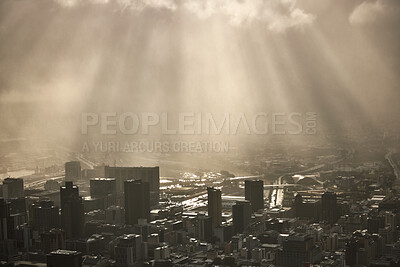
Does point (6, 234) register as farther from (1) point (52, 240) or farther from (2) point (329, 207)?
(2) point (329, 207)

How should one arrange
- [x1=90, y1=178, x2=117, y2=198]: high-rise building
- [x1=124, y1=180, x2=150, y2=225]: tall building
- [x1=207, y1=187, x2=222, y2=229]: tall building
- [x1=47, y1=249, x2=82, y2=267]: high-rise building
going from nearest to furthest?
[x1=47, y1=249, x2=82, y2=267]: high-rise building
[x1=207, y1=187, x2=222, y2=229]: tall building
[x1=124, y1=180, x2=150, y2=225]: tall building
[x1=90, y1=178, x2=117, y2=198]: high-rise building

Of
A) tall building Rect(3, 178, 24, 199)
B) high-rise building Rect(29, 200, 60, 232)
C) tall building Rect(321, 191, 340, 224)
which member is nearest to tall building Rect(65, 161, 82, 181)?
tall building Rect(3, 178, 24, 199)

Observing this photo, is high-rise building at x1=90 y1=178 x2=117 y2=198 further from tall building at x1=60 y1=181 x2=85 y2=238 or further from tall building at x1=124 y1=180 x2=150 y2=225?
tall building at x1=60 y1=181 x2=85 y2=238

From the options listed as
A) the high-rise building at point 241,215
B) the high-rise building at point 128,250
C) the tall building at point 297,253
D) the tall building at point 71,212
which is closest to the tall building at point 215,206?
the high-rise building at point 241,215

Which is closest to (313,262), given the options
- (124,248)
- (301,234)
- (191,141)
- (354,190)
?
(301,234)

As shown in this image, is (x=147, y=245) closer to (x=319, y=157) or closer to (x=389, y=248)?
(x=389, y=248)

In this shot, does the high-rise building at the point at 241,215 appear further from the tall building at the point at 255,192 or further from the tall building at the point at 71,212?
the tall building at the point at 71,212

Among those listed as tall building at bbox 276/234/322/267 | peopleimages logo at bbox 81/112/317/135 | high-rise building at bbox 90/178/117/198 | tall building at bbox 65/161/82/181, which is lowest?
tall building at bbox 276/234/322/267
